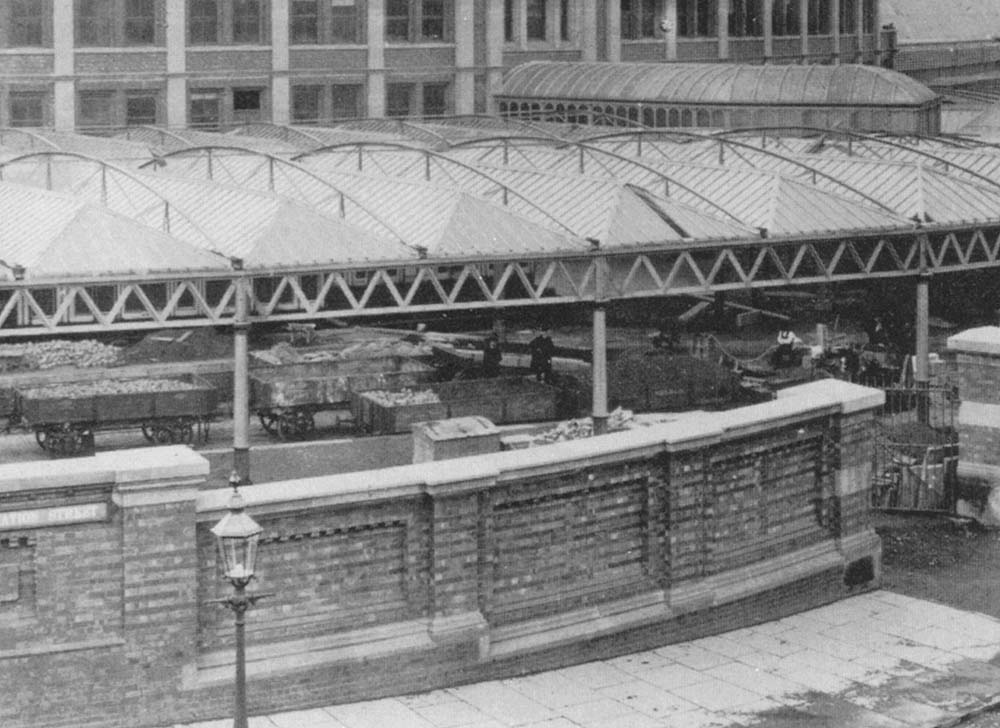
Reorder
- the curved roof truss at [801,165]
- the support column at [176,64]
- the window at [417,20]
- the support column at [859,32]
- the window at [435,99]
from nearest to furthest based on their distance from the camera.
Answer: the curved roof truss at [801,165] → the support column at [176,64] → the window at [417,20] → the window at [435,99] → the support column at [859,32]

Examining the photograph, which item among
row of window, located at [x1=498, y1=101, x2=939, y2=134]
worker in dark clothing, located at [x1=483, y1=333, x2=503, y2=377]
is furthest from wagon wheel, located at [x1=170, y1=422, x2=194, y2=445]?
row of window, located at [x1=498, y1=101, x2=939, y2=134]

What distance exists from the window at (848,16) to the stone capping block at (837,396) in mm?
68147

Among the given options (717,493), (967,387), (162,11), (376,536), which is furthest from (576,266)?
(162,11)

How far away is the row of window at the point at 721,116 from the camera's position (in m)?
55.3

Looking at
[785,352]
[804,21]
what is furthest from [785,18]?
[785,352]

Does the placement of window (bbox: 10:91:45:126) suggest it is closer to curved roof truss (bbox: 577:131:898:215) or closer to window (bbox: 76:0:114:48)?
window (bbox: 76:0:114:48)

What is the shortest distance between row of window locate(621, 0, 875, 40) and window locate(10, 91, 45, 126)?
25.3 m

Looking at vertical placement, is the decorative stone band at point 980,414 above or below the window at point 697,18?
below

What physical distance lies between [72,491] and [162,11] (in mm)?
49318

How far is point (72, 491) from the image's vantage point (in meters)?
14.8

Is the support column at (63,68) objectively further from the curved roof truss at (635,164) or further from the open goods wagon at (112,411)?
the open goods wagon at (112,411)

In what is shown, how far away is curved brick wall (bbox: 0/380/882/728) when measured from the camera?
14898mm

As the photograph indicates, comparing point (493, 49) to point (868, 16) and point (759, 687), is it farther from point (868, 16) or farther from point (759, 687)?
point (759, 687)

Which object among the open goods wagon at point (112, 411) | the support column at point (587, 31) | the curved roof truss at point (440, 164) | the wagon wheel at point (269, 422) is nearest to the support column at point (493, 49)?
the support column at point (587, 31)
